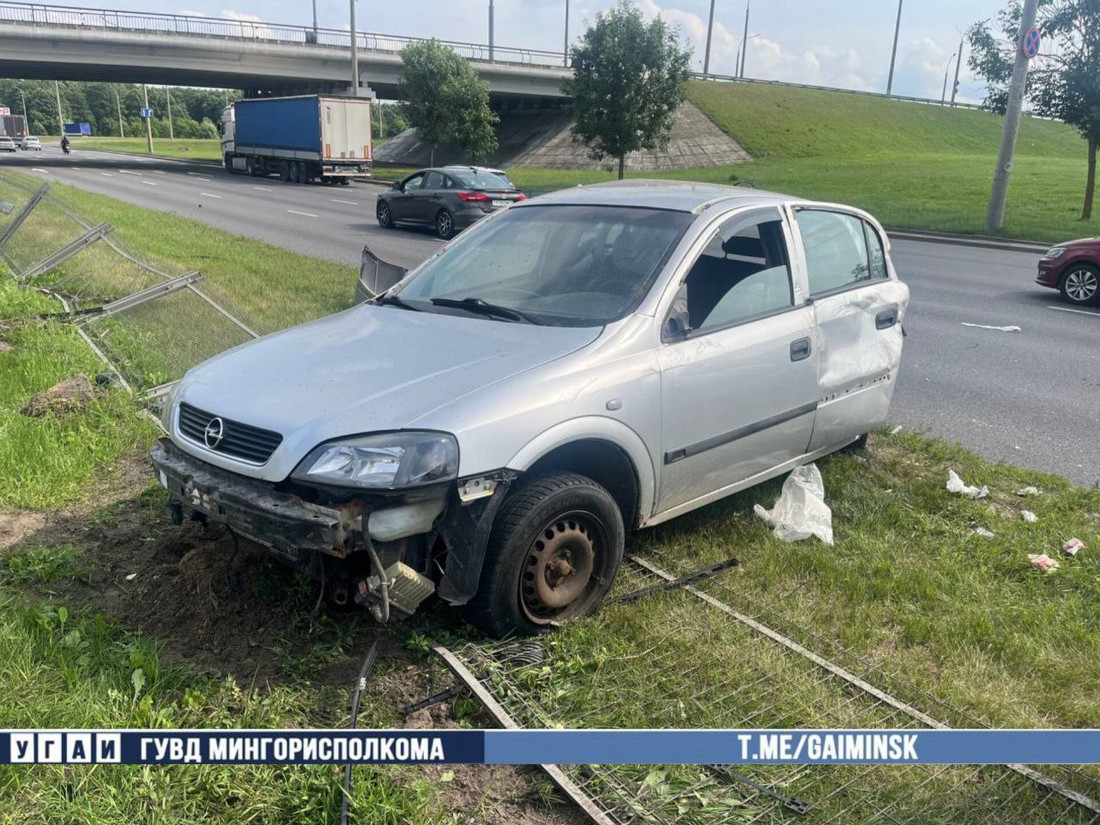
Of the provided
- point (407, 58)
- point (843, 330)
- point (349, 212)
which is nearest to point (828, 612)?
point (843, 330)

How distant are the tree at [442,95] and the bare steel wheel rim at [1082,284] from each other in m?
33.8

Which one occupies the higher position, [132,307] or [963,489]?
[132,307]

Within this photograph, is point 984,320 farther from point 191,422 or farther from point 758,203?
point 191,422

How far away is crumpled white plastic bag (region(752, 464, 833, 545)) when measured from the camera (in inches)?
183

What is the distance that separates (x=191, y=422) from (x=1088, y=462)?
5499 millimetres

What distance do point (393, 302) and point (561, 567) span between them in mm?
1773

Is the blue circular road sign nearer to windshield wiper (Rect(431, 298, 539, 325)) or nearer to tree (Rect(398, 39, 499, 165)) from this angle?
windshield wiper (Rect(431, 298, 539, 325))

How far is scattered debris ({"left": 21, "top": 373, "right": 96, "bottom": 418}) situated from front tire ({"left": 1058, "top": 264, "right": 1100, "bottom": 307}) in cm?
1190

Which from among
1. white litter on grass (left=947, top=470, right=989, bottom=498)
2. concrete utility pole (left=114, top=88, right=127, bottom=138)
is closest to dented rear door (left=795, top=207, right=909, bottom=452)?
white litter on grass (left=947, top=470, right=989, bottom=498)

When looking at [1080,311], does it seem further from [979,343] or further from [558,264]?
[558,264]

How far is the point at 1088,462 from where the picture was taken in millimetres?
6129

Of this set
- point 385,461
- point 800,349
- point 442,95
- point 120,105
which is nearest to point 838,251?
point 800,349

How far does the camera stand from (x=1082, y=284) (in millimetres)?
12422

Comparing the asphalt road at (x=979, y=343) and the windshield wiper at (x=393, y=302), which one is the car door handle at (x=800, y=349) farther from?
the asphalt road at (x=979, y=343)
